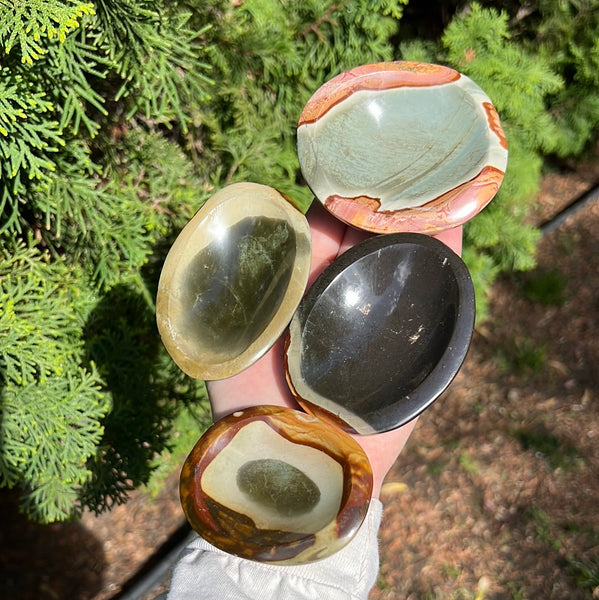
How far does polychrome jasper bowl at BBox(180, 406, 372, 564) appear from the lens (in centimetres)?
116

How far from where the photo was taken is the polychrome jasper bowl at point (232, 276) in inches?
51.3

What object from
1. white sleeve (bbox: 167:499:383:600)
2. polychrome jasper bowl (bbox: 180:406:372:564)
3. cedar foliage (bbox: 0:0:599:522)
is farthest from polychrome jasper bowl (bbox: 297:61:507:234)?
white sleeve (bbox: 167:499:383:600)

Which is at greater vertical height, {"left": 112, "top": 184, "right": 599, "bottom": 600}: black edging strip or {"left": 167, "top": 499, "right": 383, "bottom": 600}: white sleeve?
{"left": 167, "top": 499, "right": 383, "bottom": 600}: white sleeve

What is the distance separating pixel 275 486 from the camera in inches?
50.4

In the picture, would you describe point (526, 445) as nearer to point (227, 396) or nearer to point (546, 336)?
point (546, 336)

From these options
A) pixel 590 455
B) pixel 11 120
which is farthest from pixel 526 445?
pixel 11 120

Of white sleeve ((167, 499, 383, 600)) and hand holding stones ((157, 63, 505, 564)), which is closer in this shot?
white sleeve ((167, 499, 383, 600))

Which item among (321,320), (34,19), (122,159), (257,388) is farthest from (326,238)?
(34,19)

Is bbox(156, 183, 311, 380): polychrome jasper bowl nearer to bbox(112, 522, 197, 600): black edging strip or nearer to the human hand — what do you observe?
the human hand

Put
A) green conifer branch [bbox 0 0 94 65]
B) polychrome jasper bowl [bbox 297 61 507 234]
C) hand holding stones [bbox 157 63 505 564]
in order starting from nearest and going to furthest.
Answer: green conifer branch [bbox 0 0 94 65], hand holding stones [bbox 157 63 505 564], polychrome jasper bowl [bbox 297 61 507 234]

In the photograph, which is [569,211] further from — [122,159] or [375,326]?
[122,159]

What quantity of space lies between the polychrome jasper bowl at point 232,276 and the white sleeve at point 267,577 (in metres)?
0.39

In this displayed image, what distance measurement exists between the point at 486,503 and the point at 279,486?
1.23 metres

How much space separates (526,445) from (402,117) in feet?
4.63
